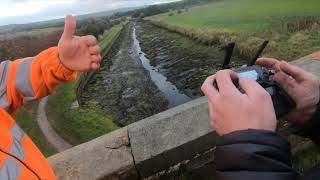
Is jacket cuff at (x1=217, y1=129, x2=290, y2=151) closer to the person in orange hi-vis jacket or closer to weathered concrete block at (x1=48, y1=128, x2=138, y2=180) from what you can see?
the person in orange hi-vis jacket

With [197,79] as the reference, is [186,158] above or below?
above

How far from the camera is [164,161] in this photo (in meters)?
2.67

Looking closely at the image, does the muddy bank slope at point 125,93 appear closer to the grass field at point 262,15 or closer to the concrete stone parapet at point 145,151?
the grass field at point 262,15

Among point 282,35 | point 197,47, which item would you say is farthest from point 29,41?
point 282,35

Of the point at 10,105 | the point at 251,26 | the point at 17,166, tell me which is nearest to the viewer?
the point at 17,166

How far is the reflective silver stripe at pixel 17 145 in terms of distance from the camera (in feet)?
6.50

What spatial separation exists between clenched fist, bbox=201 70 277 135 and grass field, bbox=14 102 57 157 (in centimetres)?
1060

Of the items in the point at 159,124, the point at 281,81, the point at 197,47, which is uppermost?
the point at 281,81

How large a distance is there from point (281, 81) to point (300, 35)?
23.7 metres

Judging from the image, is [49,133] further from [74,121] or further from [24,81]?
[24,81]

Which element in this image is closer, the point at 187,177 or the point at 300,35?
the point at 187,177

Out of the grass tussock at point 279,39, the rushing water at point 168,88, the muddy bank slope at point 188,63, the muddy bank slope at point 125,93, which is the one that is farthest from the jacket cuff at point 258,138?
the rushing water at point 168,88

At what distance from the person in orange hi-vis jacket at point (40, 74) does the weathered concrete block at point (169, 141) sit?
706mm

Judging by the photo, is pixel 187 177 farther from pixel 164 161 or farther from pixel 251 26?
pixel 251 26
